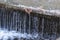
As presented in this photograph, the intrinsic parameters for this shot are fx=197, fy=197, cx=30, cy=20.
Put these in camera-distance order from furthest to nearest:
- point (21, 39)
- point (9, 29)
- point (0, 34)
→ point (9, 29)
point (0, 34)
point (21, 39)

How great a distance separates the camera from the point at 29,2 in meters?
5.18

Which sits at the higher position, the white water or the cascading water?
the cascading water

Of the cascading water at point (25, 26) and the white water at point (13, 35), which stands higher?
the cascading water at point (25, 26)

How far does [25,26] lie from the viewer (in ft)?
15.5

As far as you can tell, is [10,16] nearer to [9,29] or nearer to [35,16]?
[9,29]

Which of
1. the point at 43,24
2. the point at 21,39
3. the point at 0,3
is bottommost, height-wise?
the point at 21,39

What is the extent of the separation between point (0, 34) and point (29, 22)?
739 mm

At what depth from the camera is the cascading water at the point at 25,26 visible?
436 cm

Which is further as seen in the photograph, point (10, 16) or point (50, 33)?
point (10, 16)

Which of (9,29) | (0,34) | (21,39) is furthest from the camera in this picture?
(9,29)

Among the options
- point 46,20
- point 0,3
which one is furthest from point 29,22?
point 0,3

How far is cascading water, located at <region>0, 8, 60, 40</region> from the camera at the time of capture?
436cm

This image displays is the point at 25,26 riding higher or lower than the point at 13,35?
higher

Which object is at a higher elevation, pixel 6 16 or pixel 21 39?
pixel 6 16
